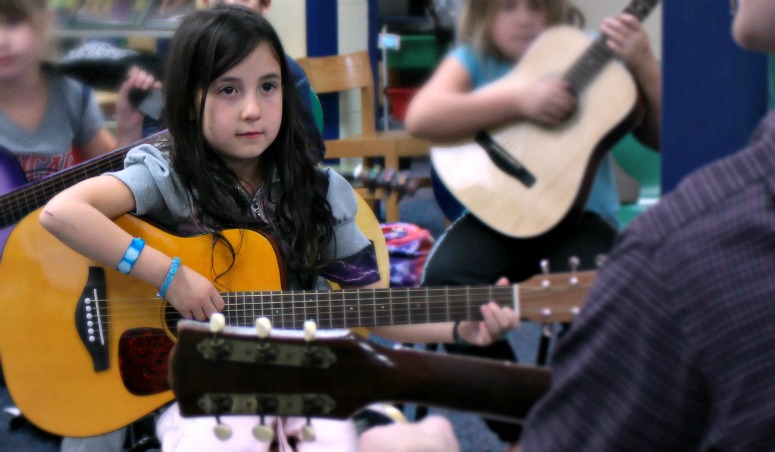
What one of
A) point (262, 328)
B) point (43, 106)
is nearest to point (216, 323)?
point (262, 328)

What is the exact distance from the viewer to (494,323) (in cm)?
98

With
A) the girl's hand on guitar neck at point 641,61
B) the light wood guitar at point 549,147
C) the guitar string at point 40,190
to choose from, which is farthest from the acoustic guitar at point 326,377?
the guitar string at point 40,190

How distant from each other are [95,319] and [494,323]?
679 mm

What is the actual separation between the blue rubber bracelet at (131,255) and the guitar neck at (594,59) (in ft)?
2.18

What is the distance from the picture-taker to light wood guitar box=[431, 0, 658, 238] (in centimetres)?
88

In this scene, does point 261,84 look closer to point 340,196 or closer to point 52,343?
point 340,196

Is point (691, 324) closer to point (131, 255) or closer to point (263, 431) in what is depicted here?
point (263, 431)

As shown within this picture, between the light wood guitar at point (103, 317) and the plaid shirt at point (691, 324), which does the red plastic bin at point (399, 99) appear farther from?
the plaid shirt at point (691, 324)

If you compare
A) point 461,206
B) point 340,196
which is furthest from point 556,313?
point 340,196

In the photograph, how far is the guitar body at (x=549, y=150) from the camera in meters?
0.88

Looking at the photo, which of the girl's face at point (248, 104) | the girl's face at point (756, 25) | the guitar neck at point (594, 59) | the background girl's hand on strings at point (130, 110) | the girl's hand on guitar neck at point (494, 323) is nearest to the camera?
the girl's face at point (756, 25)

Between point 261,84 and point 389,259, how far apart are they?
30 cm

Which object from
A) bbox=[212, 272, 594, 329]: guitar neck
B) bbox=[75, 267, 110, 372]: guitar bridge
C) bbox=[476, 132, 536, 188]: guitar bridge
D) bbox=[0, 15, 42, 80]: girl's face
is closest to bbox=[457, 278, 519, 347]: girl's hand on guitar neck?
bbox=[212, 272, 594, 329]: guitar neck

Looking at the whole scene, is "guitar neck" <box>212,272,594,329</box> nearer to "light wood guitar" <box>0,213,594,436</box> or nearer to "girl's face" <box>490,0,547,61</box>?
"light wood guitar" <box>0,213,594,436</box>
